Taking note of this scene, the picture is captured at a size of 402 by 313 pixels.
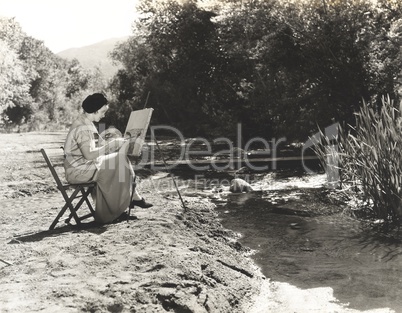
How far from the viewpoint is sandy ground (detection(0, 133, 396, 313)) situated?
389 cm

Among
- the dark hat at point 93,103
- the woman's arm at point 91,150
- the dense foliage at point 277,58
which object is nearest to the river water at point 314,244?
the woman's arm at point 91,150

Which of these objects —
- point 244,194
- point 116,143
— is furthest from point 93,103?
point 244,194

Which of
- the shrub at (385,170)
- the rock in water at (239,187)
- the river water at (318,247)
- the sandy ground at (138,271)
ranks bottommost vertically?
the river water at (318,247)

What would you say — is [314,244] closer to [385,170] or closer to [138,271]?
[385,170]

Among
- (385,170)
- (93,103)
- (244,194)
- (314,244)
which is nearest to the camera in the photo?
(93,103)

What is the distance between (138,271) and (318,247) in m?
2.74

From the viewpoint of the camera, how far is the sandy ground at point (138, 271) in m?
3.89

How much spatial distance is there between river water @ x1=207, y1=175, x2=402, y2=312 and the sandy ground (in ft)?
0.78

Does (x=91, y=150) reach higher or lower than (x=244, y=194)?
higher

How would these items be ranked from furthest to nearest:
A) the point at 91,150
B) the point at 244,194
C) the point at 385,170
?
the point at 244,194, the point at 385,170, the point at 91,150

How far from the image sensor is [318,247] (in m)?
6.27

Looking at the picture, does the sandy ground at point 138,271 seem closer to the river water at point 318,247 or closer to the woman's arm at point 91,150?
the river water at point 318,247

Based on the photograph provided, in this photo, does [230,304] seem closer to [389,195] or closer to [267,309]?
[267,309]

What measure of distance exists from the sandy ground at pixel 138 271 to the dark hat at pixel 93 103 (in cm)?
146
